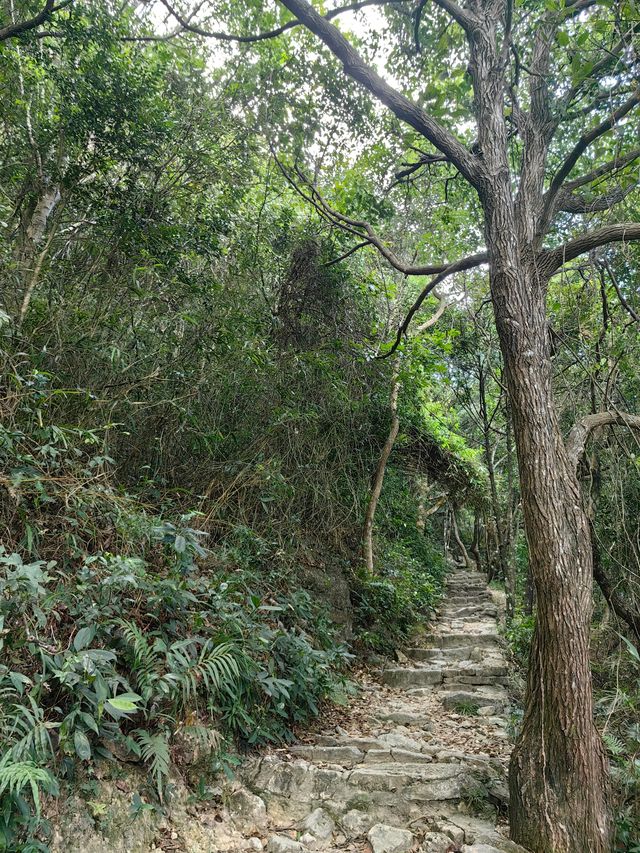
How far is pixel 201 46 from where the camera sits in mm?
6594

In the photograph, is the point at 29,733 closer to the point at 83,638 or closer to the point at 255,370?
the point at 83,638

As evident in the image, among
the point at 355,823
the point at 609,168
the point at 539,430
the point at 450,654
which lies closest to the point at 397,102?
the point at 609,168

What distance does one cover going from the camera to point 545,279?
3520 mm

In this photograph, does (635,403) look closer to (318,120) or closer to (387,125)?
(387,125)

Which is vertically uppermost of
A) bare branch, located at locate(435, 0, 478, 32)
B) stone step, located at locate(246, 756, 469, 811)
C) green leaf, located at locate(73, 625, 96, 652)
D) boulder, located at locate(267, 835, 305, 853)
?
bare branch, located at locate(435, 0, 478, 32)

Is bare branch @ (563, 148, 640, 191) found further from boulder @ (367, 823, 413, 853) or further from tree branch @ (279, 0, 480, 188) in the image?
boulder @ (367, 823, 413, 853)

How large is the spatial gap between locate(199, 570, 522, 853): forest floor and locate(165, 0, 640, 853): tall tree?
0.43 meters

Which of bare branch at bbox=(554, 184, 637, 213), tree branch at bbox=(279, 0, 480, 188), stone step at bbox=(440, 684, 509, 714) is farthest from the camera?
stone step at bbox=(440, 684, 509, 714)

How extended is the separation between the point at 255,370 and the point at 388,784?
3803mm

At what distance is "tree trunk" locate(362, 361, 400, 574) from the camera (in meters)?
7.36

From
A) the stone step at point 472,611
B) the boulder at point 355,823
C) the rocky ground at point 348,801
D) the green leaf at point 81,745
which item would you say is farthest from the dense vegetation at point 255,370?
the stone step at point 472,611

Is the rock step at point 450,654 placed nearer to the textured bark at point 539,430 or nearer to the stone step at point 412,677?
the stone step at point 412,677

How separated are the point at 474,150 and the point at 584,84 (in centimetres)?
88

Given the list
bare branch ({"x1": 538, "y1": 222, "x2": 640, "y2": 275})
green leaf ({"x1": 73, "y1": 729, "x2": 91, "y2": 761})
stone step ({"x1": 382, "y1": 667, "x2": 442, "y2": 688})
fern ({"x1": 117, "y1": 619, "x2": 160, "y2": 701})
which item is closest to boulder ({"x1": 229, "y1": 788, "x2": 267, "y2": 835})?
fern ({"x1": 117, "y1": 619, "x2": 160, "y2": 701})
